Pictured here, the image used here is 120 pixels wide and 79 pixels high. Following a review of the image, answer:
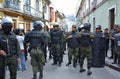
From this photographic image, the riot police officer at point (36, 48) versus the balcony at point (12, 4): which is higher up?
the balcony at point (12, 4)

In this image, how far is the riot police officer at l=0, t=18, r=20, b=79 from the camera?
723cm

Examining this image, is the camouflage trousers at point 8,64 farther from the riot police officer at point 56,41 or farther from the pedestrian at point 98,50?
the riot police officer at point 56,41

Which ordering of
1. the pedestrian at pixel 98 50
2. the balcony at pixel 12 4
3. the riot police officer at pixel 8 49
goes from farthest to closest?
the balcony at pixel 12 4
the pedestrian at pixel 98 50
the riot police officer at pixel 8 49

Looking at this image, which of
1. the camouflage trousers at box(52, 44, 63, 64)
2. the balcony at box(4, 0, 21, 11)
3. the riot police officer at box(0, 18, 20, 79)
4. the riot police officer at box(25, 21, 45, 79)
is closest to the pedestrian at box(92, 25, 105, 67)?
the camouflage trousers at box(52, 44, 63, 64)

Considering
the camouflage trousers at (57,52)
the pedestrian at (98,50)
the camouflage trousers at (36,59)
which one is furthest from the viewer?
the camouflage trousers at (57,52)

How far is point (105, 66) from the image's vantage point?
13.6m

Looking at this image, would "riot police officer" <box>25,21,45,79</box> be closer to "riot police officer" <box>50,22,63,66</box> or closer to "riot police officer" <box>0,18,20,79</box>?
"riot police officer" <box>0,18,20,79</box>

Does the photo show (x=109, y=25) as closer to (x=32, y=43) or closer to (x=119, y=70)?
(x=119, y=70)

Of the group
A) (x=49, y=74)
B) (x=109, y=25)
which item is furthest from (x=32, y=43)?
(x=109, y=25)

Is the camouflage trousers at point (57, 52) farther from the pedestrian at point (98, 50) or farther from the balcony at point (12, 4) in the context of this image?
the balcony at point (12, 4)

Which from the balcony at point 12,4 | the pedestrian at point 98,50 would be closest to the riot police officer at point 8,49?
the pedestrian at point 98,50

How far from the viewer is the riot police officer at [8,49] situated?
23.7ft

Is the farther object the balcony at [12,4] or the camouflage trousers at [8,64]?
the balcony at [12,4]

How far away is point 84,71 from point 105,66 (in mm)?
2018
